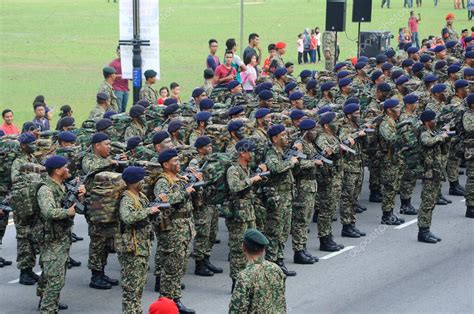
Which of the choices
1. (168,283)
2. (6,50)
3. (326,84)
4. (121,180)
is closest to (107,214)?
(121,180)

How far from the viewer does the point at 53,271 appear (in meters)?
12.0

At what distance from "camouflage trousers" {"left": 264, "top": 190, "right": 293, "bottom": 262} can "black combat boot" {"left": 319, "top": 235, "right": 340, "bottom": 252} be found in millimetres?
1401

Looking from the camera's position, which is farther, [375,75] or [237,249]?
[375,75]

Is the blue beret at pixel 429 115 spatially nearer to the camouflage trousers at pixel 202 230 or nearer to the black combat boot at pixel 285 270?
the black combat boot at pixel 285 270

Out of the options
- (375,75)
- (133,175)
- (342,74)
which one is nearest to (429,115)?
(375,75)

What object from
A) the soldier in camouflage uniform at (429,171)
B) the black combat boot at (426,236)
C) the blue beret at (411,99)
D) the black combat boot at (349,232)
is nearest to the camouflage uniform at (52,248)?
the black combat boot at (349,232)

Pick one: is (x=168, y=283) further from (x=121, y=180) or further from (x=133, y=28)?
(x=133, y=28)

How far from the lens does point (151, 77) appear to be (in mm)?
19688

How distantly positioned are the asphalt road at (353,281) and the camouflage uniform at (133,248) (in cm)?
119

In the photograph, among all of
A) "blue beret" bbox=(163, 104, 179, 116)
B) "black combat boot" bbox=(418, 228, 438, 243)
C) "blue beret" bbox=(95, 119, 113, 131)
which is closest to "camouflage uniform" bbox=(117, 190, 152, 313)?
"blue beret" bbox=(95, 119, 113, 131)

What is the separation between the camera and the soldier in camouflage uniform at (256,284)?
9039 millimetres

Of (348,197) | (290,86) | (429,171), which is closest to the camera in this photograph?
(429,171)

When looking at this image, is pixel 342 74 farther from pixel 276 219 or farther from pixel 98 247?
pixel 98 247

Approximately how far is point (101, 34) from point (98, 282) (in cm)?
3211
